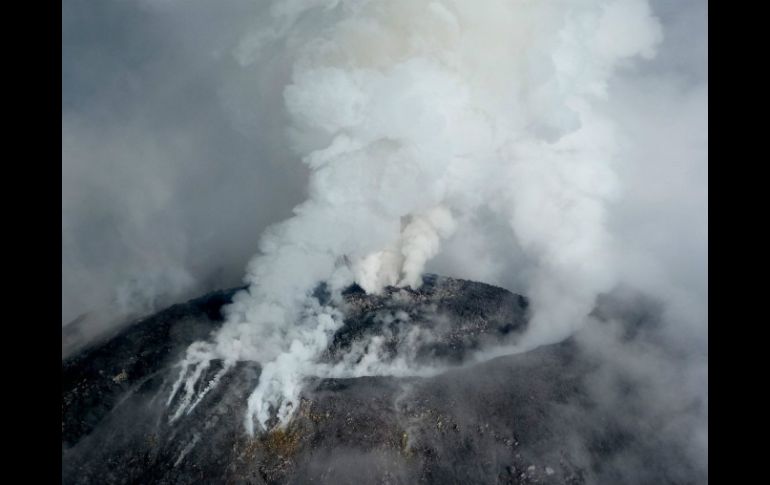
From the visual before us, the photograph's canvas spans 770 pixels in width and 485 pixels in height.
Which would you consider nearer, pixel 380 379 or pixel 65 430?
pixel 65 430

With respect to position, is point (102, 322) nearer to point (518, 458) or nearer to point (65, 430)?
point (65, 430)

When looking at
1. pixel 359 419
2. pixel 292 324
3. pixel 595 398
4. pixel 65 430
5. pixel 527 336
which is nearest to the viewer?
pixel 65 430

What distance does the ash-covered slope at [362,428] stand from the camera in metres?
23.3

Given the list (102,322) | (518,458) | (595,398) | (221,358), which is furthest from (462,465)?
(102,322)

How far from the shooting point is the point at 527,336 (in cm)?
4044

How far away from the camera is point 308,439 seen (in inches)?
997

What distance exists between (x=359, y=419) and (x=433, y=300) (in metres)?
18.5

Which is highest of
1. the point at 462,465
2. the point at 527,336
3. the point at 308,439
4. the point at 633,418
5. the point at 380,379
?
the point at 527,336

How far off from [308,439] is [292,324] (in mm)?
12646

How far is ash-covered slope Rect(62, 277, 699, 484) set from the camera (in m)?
23.3

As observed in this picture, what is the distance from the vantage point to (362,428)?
84.9 feet

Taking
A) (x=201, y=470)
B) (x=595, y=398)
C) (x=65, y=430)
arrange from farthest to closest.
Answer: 1. (x=595, y=398)
2. (x=65, y=430)
3. (x=201, y=470)

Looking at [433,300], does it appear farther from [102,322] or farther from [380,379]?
[102,322]

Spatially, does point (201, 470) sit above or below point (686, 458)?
below
